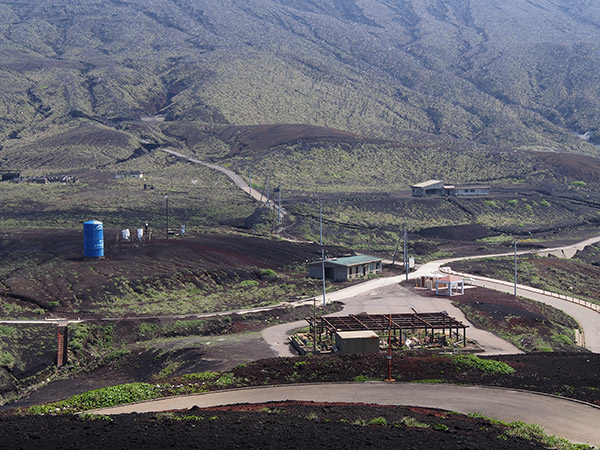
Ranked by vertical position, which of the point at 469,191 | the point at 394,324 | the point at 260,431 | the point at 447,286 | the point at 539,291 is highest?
the point at 469,191

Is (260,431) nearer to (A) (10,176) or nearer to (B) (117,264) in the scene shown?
(B) (117,264)

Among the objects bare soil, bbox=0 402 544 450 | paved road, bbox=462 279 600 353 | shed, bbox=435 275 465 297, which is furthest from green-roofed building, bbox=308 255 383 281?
bare soil, bbox=0 402 544 450

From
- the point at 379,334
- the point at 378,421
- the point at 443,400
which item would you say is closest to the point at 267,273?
the point at 379,334

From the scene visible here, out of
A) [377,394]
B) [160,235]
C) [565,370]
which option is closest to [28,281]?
[160,235]

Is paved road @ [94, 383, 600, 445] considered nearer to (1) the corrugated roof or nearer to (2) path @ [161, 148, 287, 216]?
(1) the corrugated roof

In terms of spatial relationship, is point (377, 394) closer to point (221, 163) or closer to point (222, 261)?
point (222, 261)

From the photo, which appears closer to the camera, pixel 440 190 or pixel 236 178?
pixel 440 190
